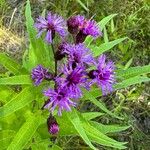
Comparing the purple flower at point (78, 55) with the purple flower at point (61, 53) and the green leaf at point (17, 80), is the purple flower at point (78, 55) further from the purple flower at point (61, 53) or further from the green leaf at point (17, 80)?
the green leaf at point (17, 80)

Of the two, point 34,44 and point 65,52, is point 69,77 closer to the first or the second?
point 65,52

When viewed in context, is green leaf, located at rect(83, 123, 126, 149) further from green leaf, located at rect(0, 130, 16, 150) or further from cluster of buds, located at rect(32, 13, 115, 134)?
green leaf, located at rect(0, 130, 16, 150)

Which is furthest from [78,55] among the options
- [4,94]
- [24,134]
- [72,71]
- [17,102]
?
[4,94]

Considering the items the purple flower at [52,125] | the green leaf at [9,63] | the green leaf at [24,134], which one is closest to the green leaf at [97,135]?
the purple flower at [52,125]

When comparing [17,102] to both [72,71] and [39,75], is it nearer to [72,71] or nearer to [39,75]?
[39,75]

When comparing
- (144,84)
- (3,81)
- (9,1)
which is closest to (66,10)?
(9,1)

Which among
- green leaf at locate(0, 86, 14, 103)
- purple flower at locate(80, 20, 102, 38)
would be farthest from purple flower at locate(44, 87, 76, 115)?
green leaf at locate(0, 86, 14, 103)
